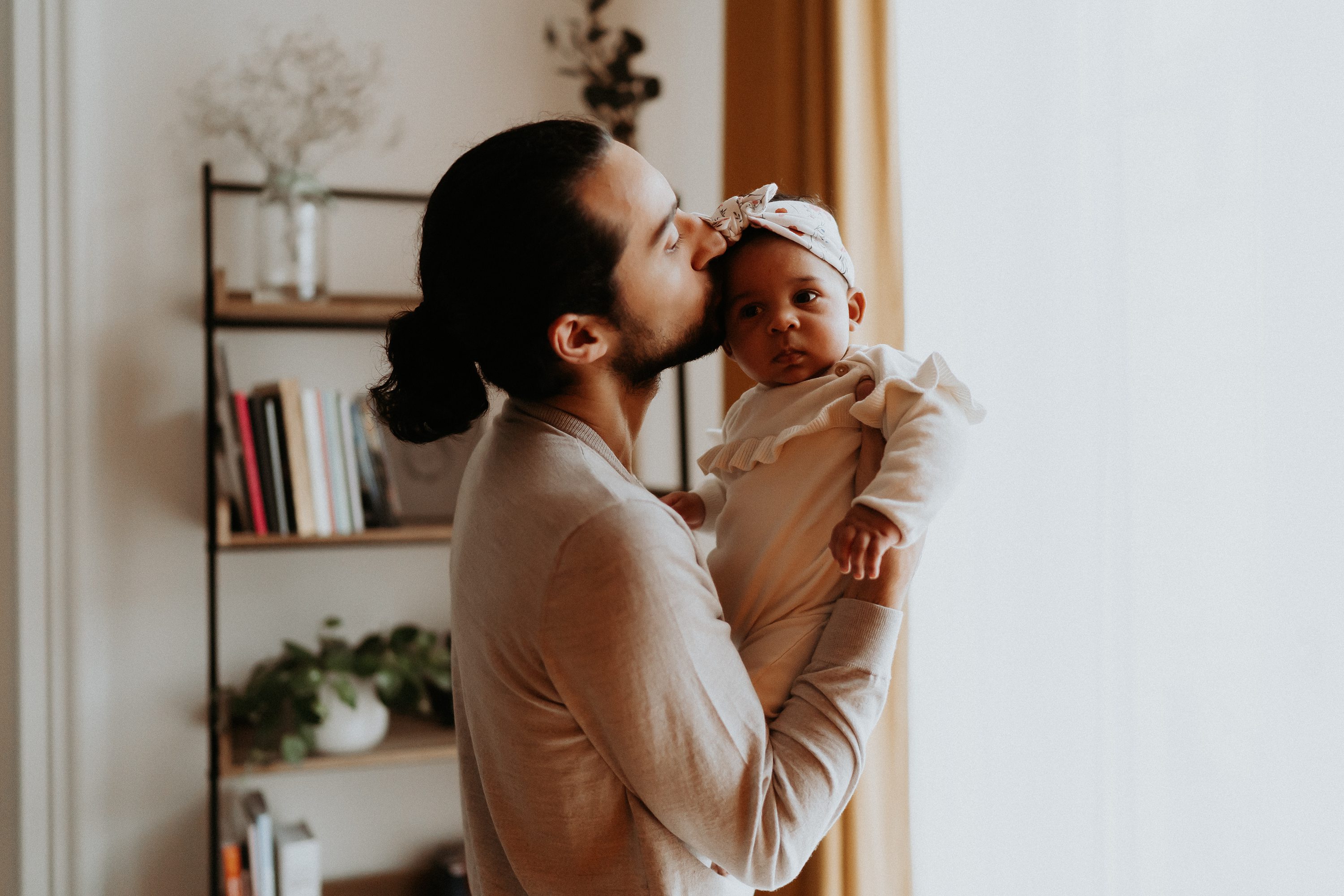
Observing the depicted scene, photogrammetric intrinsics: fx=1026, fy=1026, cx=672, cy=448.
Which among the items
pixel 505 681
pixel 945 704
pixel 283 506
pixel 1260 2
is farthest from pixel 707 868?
pixel 283 506

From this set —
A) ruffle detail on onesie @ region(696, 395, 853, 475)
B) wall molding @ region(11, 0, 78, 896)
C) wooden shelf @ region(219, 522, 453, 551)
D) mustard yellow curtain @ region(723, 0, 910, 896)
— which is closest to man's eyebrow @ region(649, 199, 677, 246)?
ruffle detail on onesie @ region(696, 395, 853, 475)

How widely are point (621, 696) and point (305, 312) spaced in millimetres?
1682

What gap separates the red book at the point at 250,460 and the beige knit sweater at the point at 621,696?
4.58 ft

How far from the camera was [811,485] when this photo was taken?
3.51 ft

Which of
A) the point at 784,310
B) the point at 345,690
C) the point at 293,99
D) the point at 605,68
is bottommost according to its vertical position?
the point at 345,690

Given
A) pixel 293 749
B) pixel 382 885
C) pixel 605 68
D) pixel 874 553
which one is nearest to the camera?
pixel 874 553

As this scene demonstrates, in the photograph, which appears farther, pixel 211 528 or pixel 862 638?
pixel 211 528

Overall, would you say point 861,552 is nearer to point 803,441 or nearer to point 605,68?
point 803,441

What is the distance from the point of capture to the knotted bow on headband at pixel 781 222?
1.12m

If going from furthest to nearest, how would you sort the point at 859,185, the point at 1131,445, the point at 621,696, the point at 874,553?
the point at 859,185 < the point at 1131,445 < the point at 874,553 < the point at 621,696

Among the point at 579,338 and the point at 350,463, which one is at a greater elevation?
the point at 579,338

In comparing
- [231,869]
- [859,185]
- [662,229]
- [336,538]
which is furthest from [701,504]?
[231,869]

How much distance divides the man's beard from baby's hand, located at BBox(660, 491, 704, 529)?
0.25 meters

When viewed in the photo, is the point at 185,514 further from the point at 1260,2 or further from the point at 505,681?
the point at 1260,2
